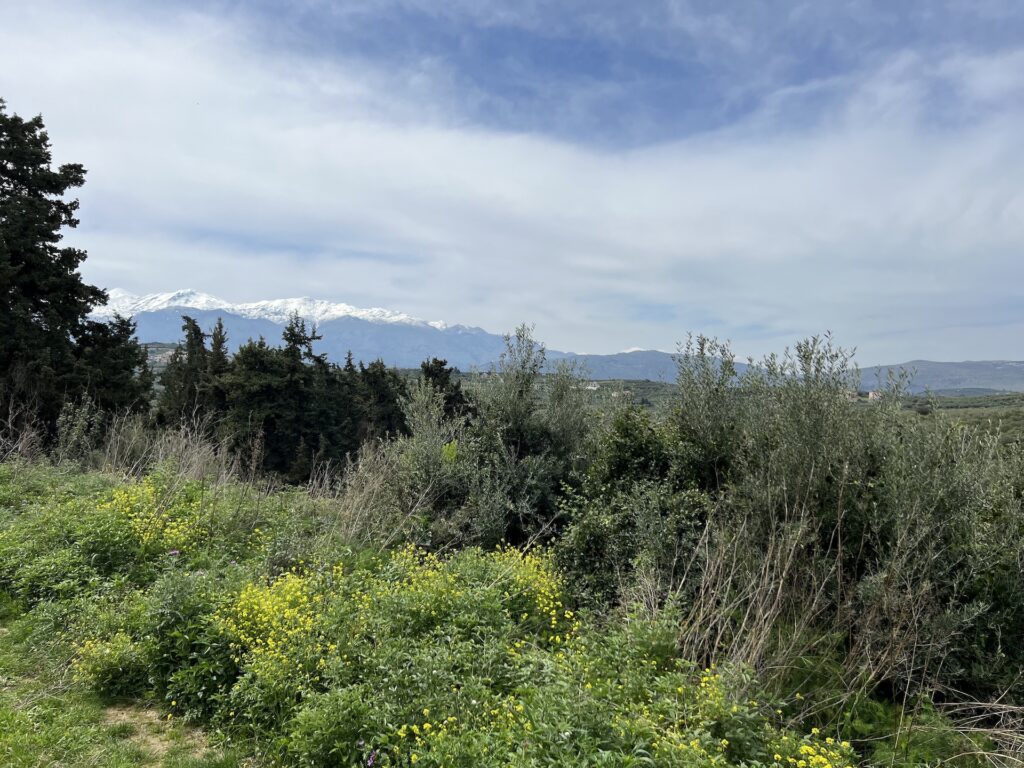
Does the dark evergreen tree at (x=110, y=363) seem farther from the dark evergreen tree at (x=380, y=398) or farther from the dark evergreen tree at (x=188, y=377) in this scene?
the dark evergreen tree at (x=380, y=398)

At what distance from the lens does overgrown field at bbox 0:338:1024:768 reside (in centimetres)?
388

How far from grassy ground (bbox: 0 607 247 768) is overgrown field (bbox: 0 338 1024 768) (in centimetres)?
3

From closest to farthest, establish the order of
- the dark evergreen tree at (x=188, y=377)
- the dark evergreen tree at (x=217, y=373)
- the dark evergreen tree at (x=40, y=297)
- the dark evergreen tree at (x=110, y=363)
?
1. the dark evergreen tree at (x=40, y=297)
2. the dark evergreen tree at (x=110, y=363)
3. the dark evergreen tree at (x=217, y=373)
4. the dark evergreen tree at (x=188, y=377)

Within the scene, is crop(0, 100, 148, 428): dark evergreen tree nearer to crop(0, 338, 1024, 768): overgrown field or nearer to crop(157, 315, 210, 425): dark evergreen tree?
crop(0, 338, 1024, 768): overgrown field

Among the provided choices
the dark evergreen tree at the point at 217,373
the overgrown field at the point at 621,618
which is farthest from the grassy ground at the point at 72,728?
the dark evergreen tree at the point at 217,373

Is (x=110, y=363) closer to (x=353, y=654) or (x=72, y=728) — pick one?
(x=72, y=728)

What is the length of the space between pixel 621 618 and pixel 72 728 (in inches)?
200

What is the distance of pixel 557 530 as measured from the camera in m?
9.15

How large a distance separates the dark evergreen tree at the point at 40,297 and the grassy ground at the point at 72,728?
41.8 ft

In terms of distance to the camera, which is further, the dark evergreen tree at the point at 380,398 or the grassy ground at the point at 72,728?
the dark evergreen tree at the point at 380,398

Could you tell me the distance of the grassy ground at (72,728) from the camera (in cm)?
427

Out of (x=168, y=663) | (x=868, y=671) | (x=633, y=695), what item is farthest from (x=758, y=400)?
(x=168, y=663)

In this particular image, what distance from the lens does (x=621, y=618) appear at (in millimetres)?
5723

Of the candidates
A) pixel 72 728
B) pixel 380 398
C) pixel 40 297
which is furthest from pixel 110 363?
pixel 380 398
